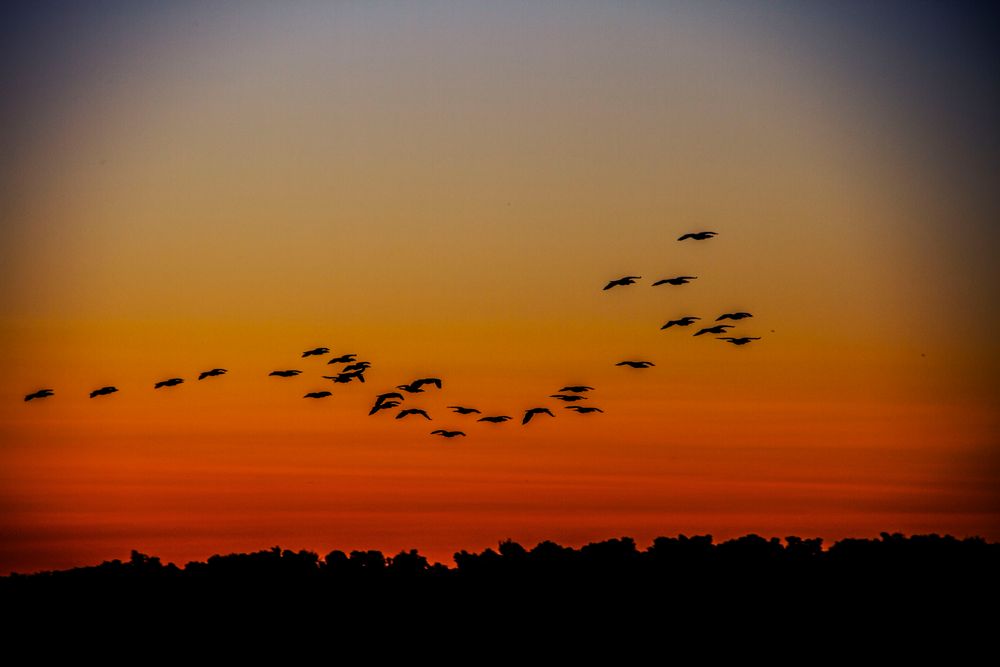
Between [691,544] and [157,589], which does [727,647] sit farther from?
[157,589]

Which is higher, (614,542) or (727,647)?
(614,542)

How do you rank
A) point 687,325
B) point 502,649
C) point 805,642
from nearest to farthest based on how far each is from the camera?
point 687,325
point 805,642
point 502,649

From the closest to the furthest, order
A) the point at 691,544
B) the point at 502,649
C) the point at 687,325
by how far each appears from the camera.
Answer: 1. the point at 687,325
2. the point at 502,649
3. the point at 691,544

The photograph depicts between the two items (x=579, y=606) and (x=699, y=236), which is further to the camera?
(x=579, y=606)

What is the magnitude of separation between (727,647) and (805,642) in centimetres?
559

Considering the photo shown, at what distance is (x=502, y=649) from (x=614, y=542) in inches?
677

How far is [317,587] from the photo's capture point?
136250 mm

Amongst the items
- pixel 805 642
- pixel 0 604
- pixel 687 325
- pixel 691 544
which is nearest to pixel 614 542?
pixel 691 544

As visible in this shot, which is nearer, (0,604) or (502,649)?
(502,649)

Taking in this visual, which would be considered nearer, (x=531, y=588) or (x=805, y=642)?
(x=805, y=642)

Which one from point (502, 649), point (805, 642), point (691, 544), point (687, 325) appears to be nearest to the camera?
point (687, 325)

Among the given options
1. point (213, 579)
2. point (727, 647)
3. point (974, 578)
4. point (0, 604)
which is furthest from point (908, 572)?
point (0, 604)

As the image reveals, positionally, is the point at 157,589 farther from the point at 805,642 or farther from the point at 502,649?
the point at 805,642

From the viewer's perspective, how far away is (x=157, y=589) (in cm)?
13850
